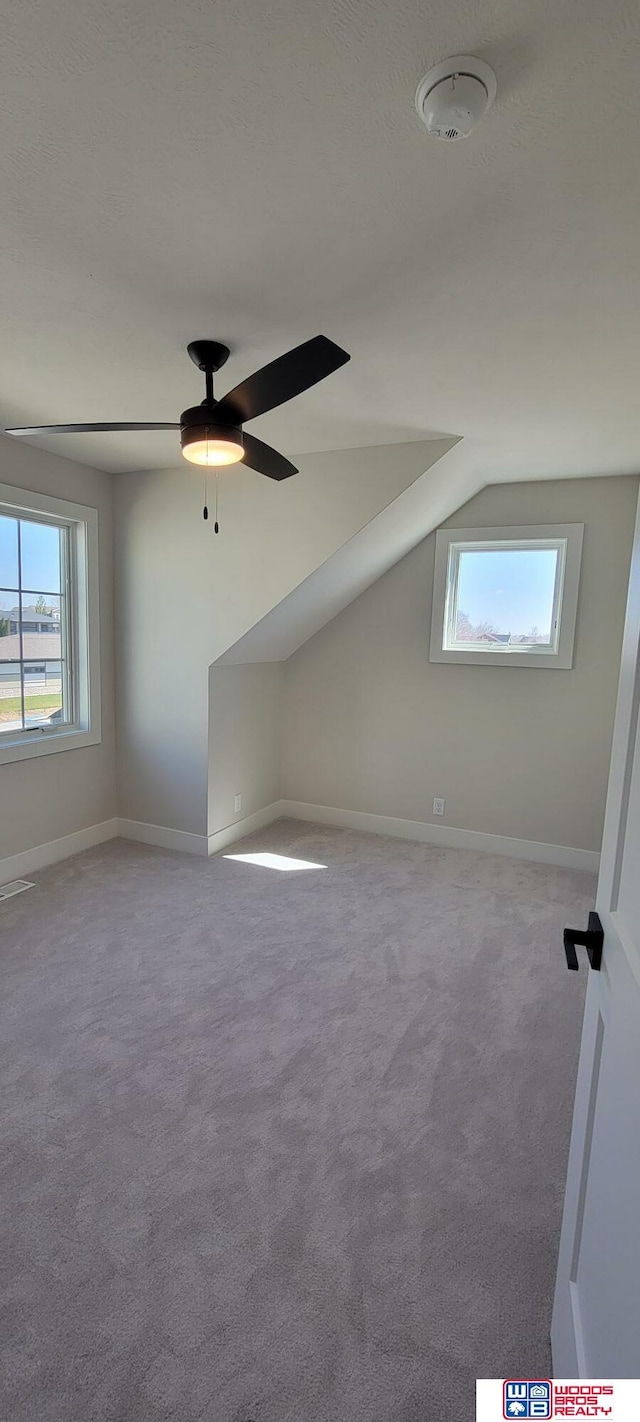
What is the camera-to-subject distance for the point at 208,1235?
1.47 meters

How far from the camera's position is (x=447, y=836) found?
419 cm

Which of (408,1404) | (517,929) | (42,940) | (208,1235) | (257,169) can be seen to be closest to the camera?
(408,1404)

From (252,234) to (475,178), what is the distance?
21.0 inches

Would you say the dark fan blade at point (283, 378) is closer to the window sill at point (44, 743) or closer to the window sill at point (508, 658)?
the window sill at point (44, 743)

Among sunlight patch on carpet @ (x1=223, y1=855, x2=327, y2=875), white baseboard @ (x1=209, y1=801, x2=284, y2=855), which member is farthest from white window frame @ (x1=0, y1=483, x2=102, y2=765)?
sunlight patch on carpet @ (x1=223, y1=855, x2=327, y2=875)

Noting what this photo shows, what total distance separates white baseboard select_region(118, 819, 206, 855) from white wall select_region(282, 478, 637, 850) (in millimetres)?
1016

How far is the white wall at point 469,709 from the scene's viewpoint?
3646 millimetres

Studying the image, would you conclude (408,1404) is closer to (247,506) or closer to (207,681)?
(207,681)

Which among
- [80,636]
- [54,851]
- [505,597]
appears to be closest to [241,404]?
[80,636]

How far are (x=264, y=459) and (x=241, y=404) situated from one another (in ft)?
1.35

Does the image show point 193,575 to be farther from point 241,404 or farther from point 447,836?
point 447,836

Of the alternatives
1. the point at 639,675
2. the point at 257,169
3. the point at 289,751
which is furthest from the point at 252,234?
the point at 289,751

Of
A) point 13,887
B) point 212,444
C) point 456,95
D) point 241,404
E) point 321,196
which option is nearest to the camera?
point 456,95

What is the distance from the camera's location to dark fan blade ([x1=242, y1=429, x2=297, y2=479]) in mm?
2161
